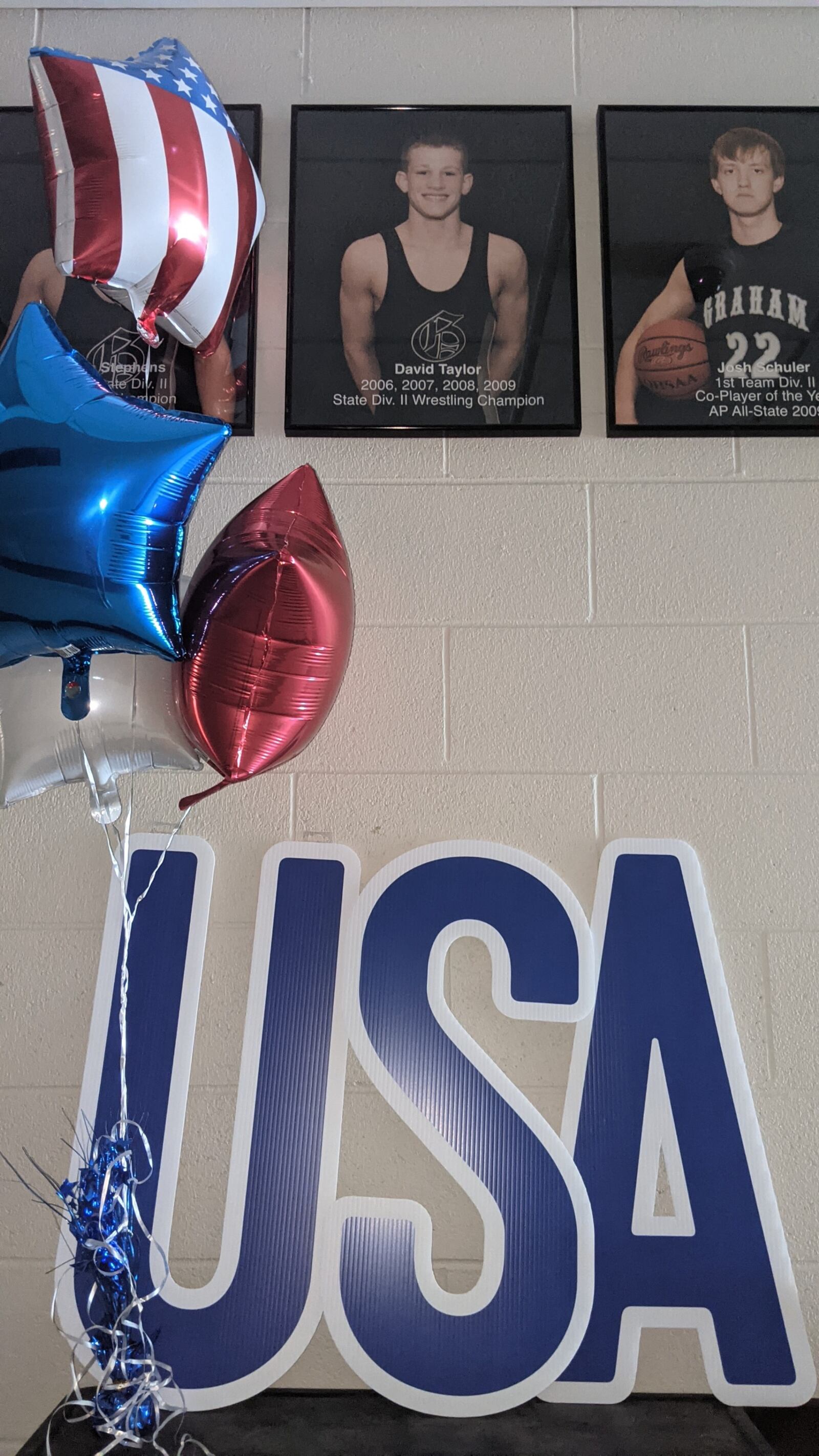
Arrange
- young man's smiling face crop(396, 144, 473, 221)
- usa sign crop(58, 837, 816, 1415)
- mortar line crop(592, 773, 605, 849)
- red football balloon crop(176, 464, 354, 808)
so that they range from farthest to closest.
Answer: young man's smiling face crop(396, 144, 473, 221) → mortar line crop(592, 773, 605, 849) → usa sign crop(58, 837, 816, 1415) → red football balloon crop(176, 464, 354, 808)

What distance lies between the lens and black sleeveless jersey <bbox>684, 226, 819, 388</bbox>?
140 cm

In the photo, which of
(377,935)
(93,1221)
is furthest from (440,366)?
(93,1221)

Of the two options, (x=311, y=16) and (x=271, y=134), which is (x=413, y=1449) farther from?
(x=311, y=16)

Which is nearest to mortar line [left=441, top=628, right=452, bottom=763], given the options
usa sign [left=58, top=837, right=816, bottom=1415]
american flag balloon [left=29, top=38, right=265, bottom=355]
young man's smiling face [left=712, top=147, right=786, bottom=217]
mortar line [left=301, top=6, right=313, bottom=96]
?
usa sign [left=58, top=837, right=816, bottom=1415]

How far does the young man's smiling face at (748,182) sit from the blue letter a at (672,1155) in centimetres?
89

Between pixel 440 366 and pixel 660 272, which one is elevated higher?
pixel 660 272

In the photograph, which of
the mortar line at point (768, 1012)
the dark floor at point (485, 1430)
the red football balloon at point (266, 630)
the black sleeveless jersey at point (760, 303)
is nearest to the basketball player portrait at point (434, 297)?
the black sleeveless jersey at point (760, 303)

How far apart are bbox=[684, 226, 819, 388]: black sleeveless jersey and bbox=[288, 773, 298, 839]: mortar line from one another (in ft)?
2.57

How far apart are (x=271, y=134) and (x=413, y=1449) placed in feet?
5.41

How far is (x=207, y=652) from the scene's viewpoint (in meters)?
1.00

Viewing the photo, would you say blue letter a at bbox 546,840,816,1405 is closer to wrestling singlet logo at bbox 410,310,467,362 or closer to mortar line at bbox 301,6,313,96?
wrestling singlet logo at bbox 410,310,467,362

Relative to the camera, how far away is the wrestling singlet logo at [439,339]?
4.58 feet

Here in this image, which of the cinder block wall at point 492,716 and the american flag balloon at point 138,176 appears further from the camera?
the cinder block wall at point 492,716

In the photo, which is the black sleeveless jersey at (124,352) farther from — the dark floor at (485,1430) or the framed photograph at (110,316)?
the dark floor at (485,1430)
